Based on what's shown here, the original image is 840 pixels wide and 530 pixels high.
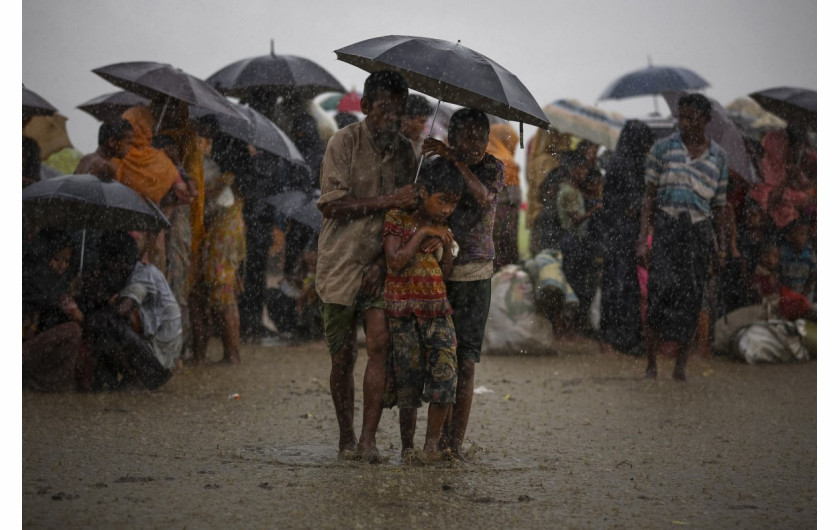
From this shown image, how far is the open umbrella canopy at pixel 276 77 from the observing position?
28.9 feet

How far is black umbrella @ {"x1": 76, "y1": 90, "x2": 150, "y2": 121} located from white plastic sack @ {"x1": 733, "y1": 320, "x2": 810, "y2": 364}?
544 cm

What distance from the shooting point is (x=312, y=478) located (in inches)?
163

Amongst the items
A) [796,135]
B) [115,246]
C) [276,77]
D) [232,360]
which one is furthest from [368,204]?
[796,135]

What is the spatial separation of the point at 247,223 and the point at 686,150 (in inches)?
152

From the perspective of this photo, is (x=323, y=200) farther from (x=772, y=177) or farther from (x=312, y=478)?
(x=772, y=177)

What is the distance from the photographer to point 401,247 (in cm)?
432

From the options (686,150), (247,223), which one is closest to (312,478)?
(686,150)

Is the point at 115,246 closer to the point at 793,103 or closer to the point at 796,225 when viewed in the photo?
the point at 793,103

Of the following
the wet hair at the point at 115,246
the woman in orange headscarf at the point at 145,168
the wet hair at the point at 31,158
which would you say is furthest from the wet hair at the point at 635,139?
the wet hair at the point at 31,158

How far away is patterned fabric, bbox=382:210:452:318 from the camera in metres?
4.34

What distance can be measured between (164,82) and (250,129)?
81 centimetres

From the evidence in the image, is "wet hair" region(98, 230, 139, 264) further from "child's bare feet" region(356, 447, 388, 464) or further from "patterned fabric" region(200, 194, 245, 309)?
"child's bare feet" region(356, 447, 388, 464)

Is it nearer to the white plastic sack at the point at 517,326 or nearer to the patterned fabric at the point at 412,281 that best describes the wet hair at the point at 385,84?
the patterned fabric at the point at 412,281

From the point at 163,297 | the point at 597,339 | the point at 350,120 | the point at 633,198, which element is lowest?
the point at 597,339
